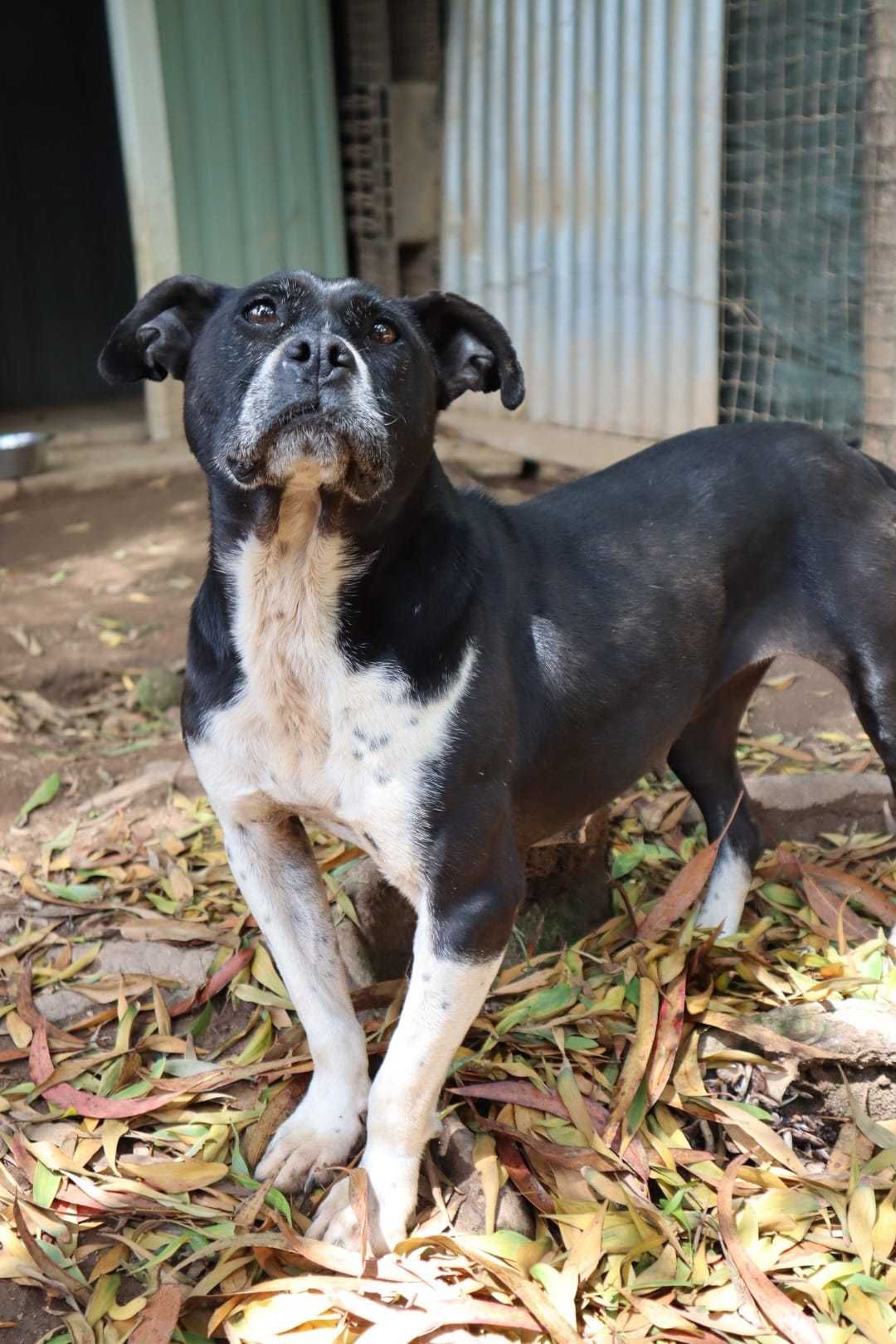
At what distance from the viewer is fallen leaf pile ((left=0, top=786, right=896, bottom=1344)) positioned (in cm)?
272

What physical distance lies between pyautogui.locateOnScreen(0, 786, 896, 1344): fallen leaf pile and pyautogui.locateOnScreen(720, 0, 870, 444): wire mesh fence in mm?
3227

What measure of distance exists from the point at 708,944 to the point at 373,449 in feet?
5.38

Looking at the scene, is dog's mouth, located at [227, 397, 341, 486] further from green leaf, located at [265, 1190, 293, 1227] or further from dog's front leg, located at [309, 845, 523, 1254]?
green leaf, located at [265, 1190, 293, 1227]

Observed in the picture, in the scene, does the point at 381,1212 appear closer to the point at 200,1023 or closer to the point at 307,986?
the point at 307,986

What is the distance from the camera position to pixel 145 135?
8406mm

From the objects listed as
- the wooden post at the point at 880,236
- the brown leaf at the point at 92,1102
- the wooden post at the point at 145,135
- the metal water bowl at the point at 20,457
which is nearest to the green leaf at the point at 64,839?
the brown leaf at the point at 92,1102

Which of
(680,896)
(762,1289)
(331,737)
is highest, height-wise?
(331,737)

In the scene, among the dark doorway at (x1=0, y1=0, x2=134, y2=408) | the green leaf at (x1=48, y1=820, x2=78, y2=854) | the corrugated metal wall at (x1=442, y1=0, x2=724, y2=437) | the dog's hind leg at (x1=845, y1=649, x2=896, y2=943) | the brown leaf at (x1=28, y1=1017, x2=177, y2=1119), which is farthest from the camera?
the dark doorway at (x1=0, y1=0, x2=134, y2=408)

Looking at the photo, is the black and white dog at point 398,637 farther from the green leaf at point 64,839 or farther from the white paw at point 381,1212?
the green leaf at point 64,839

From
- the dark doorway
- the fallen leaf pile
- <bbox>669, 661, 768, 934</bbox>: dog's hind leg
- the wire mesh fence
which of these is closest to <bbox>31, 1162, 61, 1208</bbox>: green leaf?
the fallen leaf pile

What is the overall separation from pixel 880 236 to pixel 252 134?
4.55 metres

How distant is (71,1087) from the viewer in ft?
11.0

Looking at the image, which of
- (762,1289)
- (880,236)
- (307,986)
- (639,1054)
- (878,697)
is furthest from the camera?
(880,236)

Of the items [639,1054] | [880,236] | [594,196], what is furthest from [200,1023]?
[594,196]
